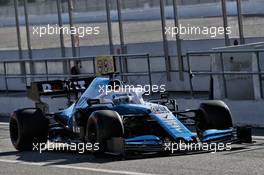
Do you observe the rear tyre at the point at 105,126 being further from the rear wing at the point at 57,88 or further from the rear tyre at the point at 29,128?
the rear wing at the point at 57,88

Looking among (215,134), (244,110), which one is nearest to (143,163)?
(215,134)

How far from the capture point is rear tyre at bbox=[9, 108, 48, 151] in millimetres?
15859

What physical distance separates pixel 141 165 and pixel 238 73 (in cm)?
647

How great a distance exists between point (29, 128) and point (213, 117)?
342 centimetres

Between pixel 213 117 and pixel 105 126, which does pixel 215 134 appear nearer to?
pixel 213 117

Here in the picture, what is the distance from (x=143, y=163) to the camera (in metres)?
13.1

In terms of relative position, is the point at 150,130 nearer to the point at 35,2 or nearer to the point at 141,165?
the point at 141,165

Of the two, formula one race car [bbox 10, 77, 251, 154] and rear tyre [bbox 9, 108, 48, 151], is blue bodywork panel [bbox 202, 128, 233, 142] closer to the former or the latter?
formula one race car [bbox 10, 77, 251, 154]

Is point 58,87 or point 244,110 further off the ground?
point 58,87

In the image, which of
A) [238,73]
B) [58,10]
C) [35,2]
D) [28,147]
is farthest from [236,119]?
[35,2]

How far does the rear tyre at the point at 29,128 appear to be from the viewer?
52.0 feet

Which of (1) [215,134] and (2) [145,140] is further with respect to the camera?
(1) [215,134]

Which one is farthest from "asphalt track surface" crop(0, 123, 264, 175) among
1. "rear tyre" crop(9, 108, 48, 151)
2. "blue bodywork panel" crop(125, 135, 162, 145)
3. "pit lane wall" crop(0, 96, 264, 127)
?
"pit lane wall" crop(0, 96, 264, 127)

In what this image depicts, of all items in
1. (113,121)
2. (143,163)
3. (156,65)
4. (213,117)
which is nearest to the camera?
(143,163)
